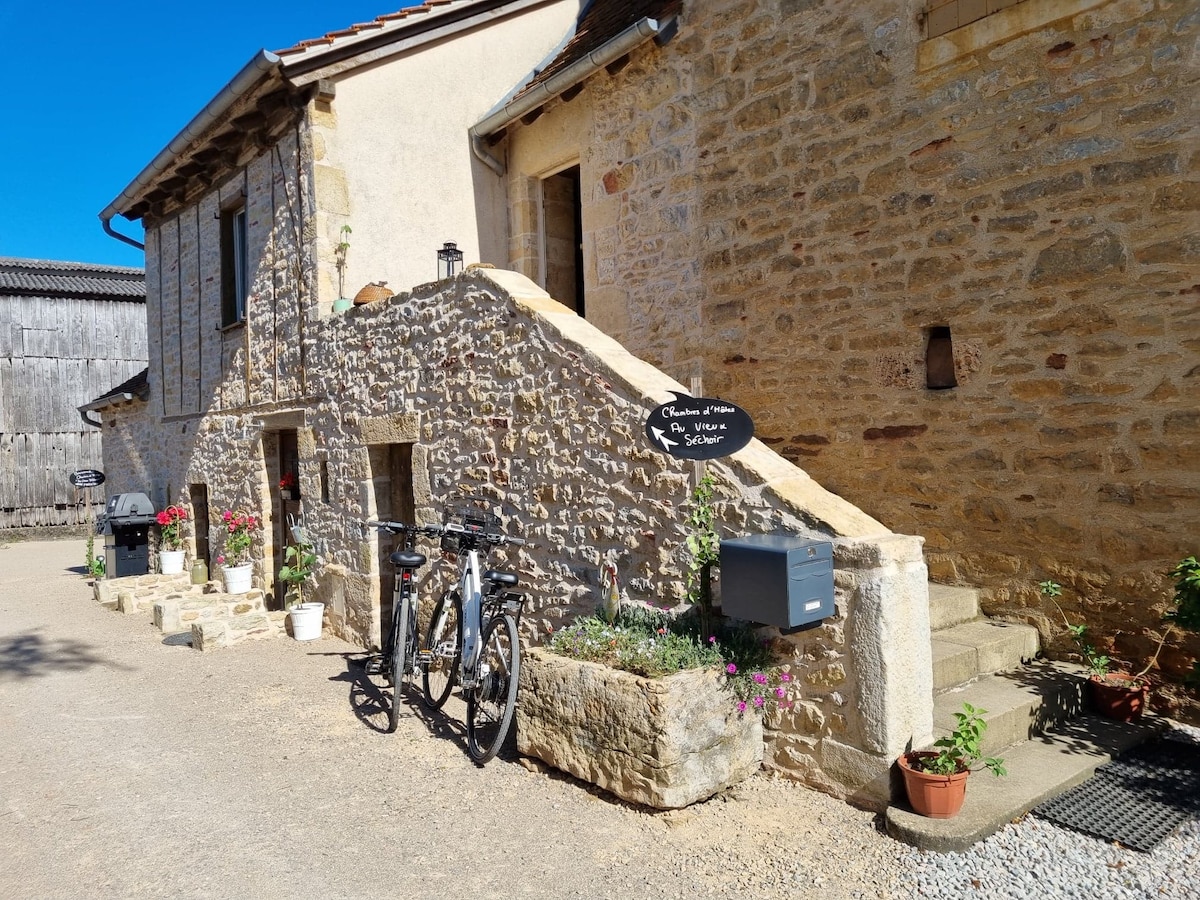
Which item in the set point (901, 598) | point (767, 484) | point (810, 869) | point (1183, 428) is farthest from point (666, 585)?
point (1183, 428)

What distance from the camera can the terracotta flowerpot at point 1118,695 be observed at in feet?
12.7

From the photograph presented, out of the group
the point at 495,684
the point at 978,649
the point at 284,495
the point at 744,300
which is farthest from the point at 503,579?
the point at 284,495

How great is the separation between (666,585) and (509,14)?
20.5ft

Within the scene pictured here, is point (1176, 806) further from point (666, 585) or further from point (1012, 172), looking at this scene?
point (1012, 172)

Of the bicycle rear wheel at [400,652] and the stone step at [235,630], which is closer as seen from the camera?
the bicycle rear wheel at [400,652]

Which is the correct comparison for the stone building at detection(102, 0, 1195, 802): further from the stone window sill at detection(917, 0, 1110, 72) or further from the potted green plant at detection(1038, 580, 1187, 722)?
the potted green plant at detection(1038, 580, 1187, 722)

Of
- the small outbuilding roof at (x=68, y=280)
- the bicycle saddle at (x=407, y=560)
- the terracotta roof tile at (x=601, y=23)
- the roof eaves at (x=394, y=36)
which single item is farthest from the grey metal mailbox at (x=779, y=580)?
the small outbuilding roof at (x=68, y=280)

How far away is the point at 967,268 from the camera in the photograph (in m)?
4.59

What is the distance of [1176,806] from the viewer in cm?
324

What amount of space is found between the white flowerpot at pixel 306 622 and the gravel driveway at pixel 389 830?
171cm

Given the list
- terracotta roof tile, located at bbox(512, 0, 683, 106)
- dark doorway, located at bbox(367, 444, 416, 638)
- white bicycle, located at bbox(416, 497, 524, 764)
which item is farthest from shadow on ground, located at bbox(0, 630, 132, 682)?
terracotta roof tile, located at bbox(512, 0, 683, 106)

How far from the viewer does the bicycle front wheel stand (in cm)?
394

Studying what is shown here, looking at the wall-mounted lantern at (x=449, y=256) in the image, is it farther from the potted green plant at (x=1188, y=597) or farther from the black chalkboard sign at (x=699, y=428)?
the potted green plant at (x=1188, y=597)

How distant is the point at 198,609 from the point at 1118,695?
710cm
